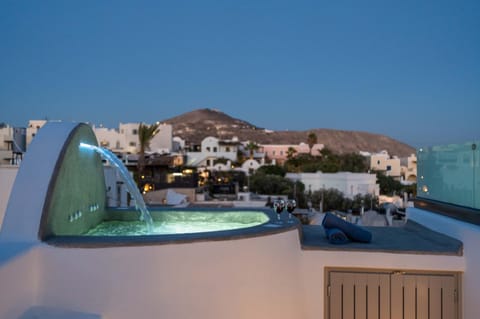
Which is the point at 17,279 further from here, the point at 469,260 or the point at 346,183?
the point at 346,183

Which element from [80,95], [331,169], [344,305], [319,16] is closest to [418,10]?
[319,16]

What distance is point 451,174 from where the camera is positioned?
15.9 ft

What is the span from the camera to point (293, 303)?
435 cm

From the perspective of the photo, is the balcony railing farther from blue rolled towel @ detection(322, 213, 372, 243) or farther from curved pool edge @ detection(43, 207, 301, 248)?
curved pool edge @ detection(43, 207, 301, 248)

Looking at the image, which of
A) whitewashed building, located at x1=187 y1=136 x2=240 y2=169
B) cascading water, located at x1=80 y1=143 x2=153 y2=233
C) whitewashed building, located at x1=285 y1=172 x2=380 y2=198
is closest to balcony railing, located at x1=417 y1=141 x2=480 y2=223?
cascading water, located at x1=80 y1=143 x2=153 y2=233

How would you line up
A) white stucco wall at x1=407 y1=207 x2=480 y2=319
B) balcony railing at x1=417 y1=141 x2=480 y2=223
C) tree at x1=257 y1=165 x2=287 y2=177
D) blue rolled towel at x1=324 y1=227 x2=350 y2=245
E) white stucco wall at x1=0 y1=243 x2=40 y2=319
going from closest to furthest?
white stucco wall at x1=0 y1=243 x2=40 y2=319
white stucco wall at x1=407 y1=207 x2=480 y2=319
balcony railing at x1=417 y1=141 x2=480 y2=223
blue rolled towel at x1=324 y1=227 x2=350 y2=245
tree at x1=257 y1=165 x2=287 y2=177

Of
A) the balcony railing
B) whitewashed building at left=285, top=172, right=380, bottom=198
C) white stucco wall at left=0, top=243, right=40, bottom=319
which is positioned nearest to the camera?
white stucco wall at left=0, top=243, right=40, bottom=319

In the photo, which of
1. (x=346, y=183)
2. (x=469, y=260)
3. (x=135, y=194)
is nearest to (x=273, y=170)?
(x=346, y=183)

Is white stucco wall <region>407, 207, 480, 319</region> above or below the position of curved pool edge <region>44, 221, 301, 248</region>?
below

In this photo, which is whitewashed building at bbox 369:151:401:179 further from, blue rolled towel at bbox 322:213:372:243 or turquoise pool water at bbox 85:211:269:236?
blue rolled towel at bbox 322:213:372:243

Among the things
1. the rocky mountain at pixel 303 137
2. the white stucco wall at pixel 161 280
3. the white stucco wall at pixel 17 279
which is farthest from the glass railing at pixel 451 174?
the rocky mountain at pixel 303 137

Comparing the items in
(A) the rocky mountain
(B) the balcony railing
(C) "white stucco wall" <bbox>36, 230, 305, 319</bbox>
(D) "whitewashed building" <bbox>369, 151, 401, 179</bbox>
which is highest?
(A) the rocky mountain

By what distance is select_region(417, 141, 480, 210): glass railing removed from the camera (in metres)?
4.36

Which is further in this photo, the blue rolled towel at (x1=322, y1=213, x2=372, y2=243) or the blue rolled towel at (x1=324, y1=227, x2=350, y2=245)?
the blue rolled towel at (x1=322, y1=213, x2=372, y2=243)
